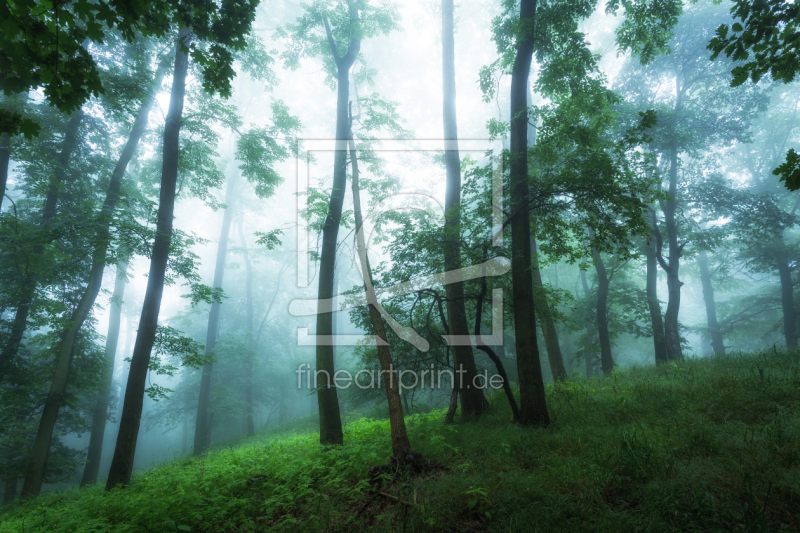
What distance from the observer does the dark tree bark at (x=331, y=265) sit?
8008 mm

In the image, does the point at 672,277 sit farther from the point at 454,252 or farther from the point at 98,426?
the point at 98,426

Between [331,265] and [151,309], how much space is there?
4434 mm

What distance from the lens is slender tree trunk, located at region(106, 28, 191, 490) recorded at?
287 inches

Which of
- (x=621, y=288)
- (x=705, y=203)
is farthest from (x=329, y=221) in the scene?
(x=705, y=203)

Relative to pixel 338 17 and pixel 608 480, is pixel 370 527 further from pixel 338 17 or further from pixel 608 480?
pixel 338 17

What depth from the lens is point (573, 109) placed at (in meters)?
6.46

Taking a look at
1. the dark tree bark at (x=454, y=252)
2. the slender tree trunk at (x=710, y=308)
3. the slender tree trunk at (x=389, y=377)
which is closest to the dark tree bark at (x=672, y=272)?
the dark tree bark at (x=454, y=252)

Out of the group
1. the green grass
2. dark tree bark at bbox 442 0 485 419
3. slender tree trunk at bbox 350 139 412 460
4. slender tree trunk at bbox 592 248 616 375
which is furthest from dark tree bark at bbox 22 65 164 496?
slender tree trunk at bbox 592 248 616 375

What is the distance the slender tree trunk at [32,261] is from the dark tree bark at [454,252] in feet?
33.2

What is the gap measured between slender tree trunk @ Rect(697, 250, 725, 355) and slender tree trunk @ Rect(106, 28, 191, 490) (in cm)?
2992

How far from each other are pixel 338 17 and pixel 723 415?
41.6ft

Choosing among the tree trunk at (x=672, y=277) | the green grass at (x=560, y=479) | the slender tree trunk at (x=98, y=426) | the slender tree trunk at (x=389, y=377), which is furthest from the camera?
the tree trunk at (x=672, y=277)

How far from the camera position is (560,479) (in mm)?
3826

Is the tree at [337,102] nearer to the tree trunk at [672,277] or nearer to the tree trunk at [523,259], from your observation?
the tree trunk at [523,259]
